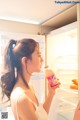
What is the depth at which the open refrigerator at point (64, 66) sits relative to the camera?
4.45ft

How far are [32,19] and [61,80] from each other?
0.63 meters

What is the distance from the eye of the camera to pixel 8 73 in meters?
1.34

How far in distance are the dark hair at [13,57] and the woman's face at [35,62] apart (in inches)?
1.4

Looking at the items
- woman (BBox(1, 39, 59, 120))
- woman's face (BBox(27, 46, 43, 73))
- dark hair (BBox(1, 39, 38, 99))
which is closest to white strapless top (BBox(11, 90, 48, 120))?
woman (BBox(1, 39, 59, 120))

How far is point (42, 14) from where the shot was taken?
1.39 m

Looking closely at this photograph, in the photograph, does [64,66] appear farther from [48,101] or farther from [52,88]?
[48,101]

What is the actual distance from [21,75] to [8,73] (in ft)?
0.36

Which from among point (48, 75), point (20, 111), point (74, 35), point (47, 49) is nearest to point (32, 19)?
point (47, 49)

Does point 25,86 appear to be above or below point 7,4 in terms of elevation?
below

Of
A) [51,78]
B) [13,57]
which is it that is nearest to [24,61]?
[13,57]

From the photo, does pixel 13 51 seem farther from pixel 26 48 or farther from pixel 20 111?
pixel 20 111

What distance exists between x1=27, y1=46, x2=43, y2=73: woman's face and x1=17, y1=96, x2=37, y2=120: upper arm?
0.83 ft

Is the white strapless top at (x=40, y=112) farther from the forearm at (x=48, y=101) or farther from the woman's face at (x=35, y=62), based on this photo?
the woman's face at (x=35, y=62)

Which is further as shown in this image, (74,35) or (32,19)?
(32,19)
